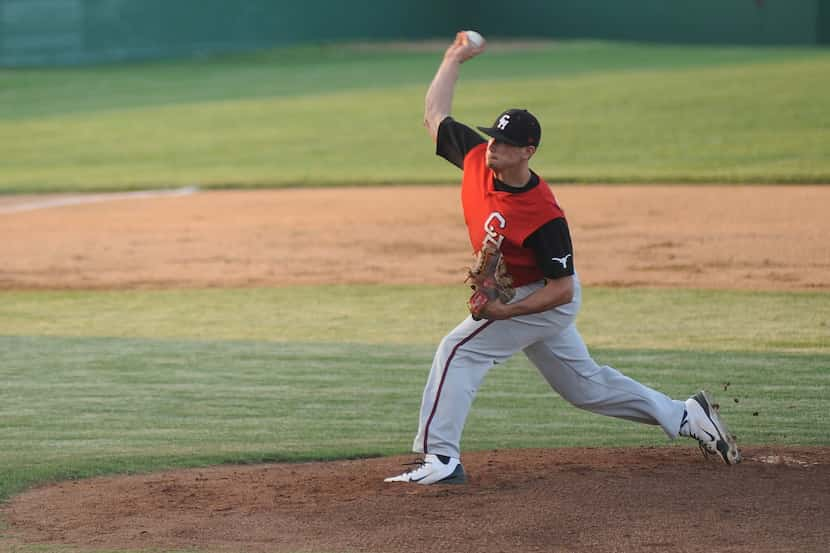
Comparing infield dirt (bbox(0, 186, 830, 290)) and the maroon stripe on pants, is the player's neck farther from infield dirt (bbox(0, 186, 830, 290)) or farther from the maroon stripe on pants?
infield dirt (bbox(0, 186, 830, 290))

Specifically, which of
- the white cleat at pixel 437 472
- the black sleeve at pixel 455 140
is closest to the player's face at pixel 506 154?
the black sleeve at pixel 455 140

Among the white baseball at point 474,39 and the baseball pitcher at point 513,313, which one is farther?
the white baseball at point 474,39

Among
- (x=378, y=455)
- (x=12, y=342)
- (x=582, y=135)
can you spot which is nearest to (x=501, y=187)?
(x=378, y=455)

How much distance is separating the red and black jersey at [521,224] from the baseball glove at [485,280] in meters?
0.07

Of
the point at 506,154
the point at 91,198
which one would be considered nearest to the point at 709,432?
the point at 506,154

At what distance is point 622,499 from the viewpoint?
5.60 m

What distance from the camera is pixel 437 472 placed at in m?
5.78

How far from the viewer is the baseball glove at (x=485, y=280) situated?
5578 mm

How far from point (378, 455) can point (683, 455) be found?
1.47 meters

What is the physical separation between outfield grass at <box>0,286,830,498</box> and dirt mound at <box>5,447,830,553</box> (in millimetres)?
423

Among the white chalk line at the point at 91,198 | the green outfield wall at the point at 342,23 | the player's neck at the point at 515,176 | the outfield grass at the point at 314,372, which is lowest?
the outfield grass at the point at 314,372

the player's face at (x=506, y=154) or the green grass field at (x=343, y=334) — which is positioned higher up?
the player's face at (x=506, y=154)

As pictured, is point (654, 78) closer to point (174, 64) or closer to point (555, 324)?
point (174, 64)

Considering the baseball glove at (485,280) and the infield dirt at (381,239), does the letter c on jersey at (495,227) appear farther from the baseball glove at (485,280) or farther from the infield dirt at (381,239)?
the infield dirt at (381,239)
